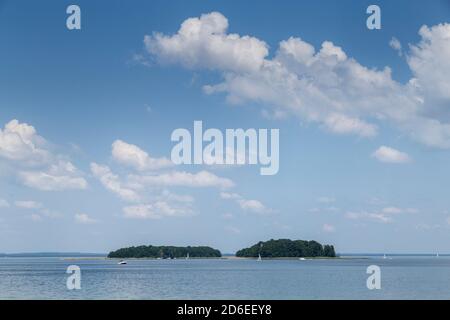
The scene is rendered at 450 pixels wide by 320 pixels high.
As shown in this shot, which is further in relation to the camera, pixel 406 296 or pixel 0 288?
pixel 0 288

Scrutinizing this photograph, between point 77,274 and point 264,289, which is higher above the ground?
point 77,274

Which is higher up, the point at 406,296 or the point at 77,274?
the point at 77,274

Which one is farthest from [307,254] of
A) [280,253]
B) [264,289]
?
[264,289]
